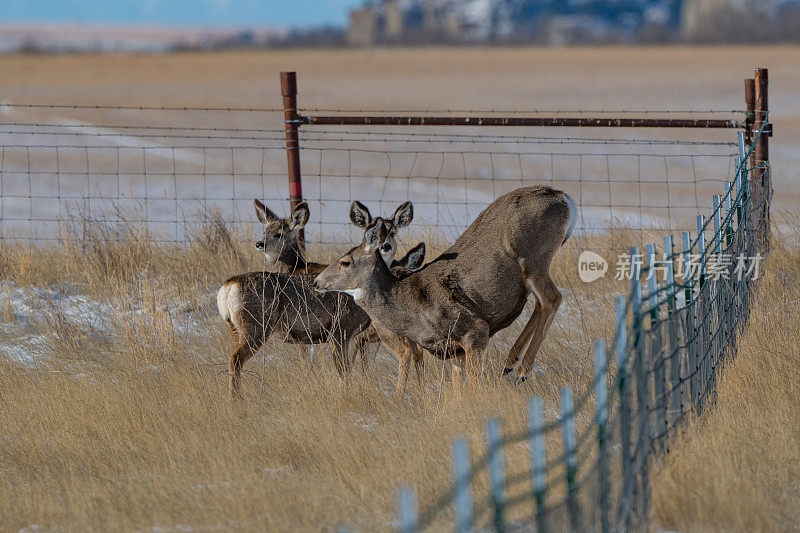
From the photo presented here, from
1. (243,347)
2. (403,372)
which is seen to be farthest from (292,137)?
(403,372)

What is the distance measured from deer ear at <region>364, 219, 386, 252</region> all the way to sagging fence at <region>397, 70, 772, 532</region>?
1.64 m

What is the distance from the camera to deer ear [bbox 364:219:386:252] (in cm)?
716

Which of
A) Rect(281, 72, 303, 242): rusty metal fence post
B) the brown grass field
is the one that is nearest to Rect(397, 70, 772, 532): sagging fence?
the brown grass field

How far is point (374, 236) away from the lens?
23.6ft

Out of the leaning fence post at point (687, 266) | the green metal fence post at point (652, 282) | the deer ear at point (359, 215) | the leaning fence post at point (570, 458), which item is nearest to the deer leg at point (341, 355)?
the deer ear at point (359, 215)

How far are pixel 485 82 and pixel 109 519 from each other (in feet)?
150

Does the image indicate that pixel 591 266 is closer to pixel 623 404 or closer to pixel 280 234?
pixel 280 234

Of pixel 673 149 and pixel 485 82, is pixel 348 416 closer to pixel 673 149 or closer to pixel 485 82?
pixel 673 149

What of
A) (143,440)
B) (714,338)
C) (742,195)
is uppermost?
(742,195)

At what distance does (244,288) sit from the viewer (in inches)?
293

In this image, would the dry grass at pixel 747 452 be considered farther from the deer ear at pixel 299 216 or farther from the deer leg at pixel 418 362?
the deer ear at pixel 299 216

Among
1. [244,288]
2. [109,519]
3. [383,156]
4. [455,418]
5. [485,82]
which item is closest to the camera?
[109,519]

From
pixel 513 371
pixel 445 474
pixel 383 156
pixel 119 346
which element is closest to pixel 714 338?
pixel 513 371

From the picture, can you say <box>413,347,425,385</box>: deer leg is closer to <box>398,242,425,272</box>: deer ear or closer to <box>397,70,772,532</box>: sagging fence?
<box>398,242,425,272</box>: deer ear
